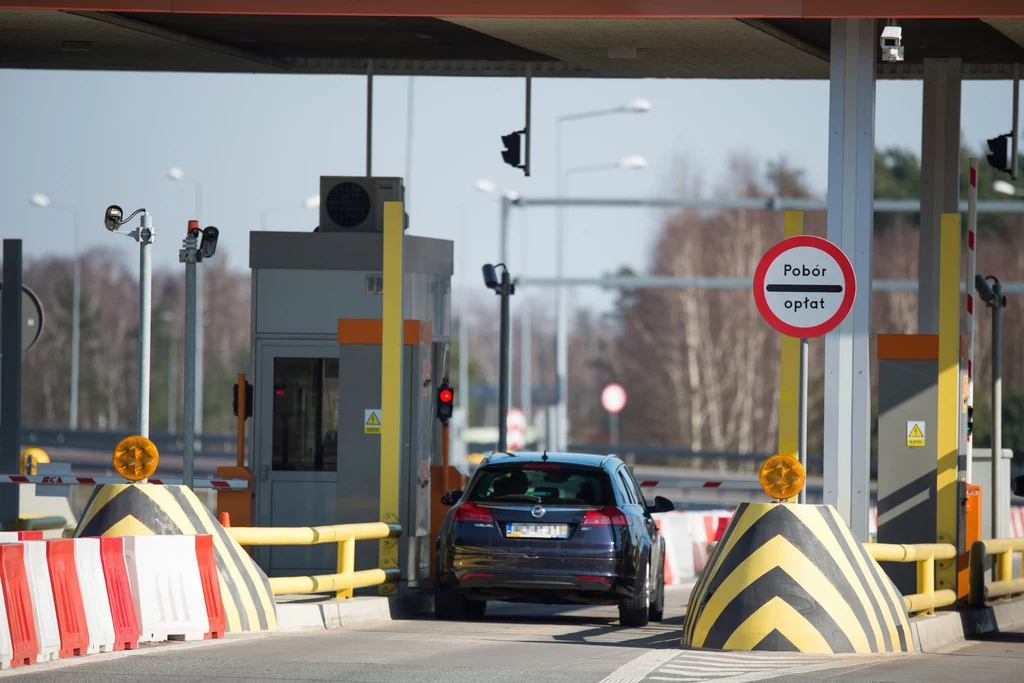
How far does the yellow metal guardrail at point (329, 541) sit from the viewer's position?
1395 centimetres

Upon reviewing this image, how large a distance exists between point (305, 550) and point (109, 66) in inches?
247

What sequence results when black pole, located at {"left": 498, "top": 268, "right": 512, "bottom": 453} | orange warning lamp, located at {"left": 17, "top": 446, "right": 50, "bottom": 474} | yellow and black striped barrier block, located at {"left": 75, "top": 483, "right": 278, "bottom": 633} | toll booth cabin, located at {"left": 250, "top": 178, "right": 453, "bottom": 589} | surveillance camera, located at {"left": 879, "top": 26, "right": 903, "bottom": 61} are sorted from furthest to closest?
orange warning lamp, located at {"left": 17, "top": 446, "right": 50, "bottom": 474}, black pole, located at {"left": 498, "top": 268, "right": 512, "bottom": 453}, toll booth cabin, located at {"left": 250, "top": 178, "right": 453, "bottom": 589}, surveillance camera, located at {"left": 879, "top": 26, "right": 903, "bottom": 61}, yellow and black striped barrier block, located at {"left": 75, "top": 483, "right": 278, "bottom": 633}

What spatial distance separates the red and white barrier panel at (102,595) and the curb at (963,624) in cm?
496

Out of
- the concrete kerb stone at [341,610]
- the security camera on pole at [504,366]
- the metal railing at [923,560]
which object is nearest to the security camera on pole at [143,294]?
the concrete kerb stone at [341,610]

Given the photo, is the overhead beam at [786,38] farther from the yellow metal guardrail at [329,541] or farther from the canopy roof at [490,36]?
the yellow metal guardrail at [329,541]

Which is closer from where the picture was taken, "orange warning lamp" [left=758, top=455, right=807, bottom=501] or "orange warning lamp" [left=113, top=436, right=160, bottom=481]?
"orange warning lamp" [left=758, top=455, right=807, bottom=501]

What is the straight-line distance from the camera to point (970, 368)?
16.2m

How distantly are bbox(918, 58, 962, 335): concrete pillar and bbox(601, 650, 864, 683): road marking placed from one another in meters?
6.67

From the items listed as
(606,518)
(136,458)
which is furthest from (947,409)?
(136,458)

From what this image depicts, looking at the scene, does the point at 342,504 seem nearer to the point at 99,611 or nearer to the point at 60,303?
the point at 99,611

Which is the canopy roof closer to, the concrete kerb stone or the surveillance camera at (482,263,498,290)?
the surveillance camera at (482,263,498,290)

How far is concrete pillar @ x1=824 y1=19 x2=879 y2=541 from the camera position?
1381 centimetres

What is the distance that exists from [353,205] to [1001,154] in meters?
6.57

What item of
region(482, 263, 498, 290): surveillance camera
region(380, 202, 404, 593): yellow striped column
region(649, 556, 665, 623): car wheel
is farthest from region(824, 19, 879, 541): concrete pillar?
region(482, 263, 498, 290): surveillance camera
